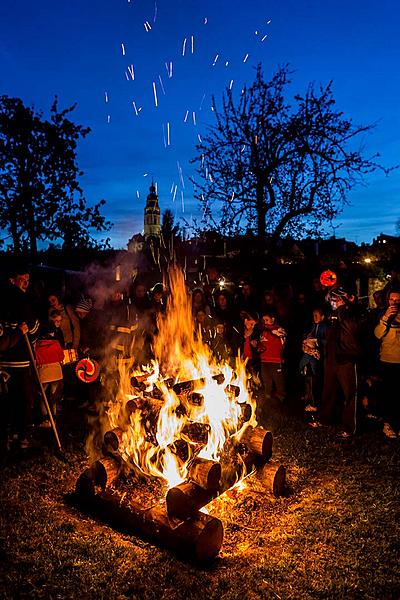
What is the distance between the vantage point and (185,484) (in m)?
4.37

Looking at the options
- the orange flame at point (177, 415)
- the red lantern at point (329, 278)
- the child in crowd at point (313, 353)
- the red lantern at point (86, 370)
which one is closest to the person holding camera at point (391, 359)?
the child in crowd at point (313, 353)

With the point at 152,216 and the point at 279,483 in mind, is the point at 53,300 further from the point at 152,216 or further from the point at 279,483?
the point at 152,216

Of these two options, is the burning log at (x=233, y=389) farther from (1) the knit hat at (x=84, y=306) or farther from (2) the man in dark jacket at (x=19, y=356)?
(1) the knit hat at (x=84, y=306)

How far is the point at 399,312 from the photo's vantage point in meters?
6.71

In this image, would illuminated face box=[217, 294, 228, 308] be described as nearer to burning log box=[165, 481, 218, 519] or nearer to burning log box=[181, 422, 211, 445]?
burning log box=[181, 422, 211, 445]

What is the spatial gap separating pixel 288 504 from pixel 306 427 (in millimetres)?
2274

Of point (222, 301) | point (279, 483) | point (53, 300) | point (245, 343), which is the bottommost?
point (279, 483)

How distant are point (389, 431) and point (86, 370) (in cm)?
464

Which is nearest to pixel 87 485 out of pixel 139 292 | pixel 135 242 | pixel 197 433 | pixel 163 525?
pixel 163 525

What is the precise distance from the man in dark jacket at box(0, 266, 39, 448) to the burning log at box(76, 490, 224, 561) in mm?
2311

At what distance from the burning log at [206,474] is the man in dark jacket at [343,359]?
292 centimetres

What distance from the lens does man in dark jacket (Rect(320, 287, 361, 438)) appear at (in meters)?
6.84

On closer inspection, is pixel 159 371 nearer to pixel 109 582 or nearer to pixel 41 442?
pixel 41 442

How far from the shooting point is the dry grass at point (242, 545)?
11.9 feet
